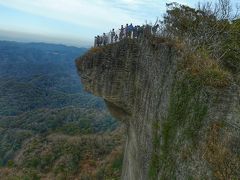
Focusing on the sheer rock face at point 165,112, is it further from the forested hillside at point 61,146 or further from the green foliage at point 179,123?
the forested hillside at point 61,146

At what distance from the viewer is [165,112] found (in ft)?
41.8

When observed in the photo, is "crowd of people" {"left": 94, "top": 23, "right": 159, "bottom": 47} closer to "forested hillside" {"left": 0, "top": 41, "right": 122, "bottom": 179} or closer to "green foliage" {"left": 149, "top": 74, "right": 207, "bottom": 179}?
"green foliage" {"left": 149, "top": 74, "right": 207, "bottom": 179}

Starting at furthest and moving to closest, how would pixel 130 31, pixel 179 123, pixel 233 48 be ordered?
pixel 130 31, pixel 233 48, pixel 179 123

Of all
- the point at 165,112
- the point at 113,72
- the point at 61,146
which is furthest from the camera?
the point at 61,146

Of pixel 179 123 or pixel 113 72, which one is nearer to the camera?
pixel 179 123

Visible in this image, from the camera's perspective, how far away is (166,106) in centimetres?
1272

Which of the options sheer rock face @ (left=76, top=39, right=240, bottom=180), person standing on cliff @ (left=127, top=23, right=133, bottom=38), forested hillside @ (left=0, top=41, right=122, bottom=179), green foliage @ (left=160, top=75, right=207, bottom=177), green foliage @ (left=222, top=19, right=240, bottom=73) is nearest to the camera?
sheer rock face @ (left=76, top=39, right=240, bottom=180)

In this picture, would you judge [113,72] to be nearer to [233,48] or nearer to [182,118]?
[233,48]

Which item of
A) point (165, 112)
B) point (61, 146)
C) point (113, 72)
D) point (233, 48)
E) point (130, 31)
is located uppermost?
point (130, 31)

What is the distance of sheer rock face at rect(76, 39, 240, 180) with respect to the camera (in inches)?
359

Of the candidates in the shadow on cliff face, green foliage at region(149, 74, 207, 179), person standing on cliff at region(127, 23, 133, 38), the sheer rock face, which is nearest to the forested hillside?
the shadow on cliff face

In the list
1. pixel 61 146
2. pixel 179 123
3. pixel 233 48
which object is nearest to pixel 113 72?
pixel 233 48

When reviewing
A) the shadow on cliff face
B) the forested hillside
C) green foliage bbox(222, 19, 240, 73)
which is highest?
green foliage bbox(222, 19, 240, 73)

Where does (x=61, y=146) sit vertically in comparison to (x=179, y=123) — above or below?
below
